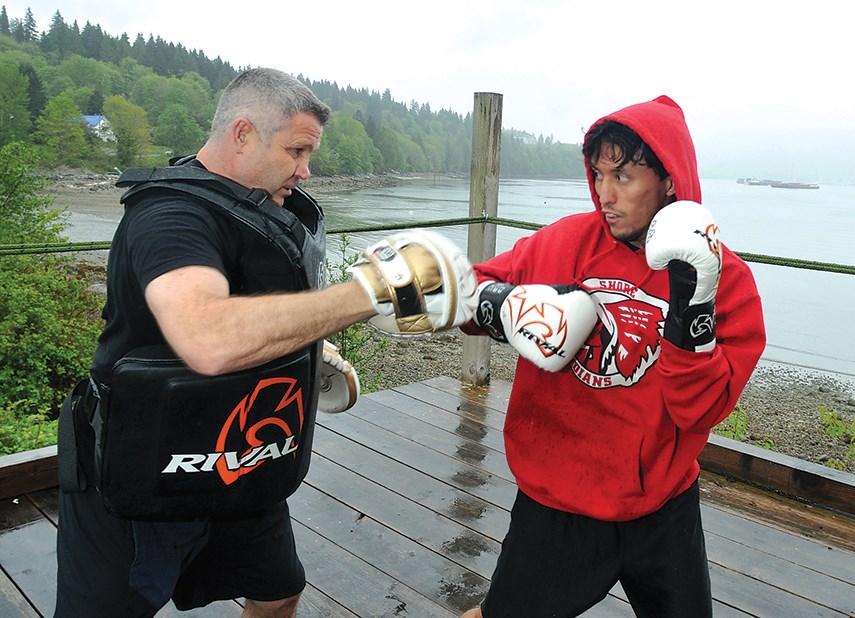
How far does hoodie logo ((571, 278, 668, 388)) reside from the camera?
159 cm

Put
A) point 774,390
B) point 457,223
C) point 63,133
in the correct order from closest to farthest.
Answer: point 457,223, point 774,390, point 63,133

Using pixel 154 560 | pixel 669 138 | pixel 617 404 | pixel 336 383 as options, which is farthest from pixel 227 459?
pixel 669 138

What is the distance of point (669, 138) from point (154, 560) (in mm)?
1515

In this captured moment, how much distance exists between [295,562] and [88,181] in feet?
126

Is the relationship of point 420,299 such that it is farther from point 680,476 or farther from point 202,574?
point 202,574

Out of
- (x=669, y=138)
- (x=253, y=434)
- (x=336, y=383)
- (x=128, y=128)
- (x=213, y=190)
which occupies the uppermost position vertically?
(x=128, y=128)

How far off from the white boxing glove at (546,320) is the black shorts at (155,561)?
78cm

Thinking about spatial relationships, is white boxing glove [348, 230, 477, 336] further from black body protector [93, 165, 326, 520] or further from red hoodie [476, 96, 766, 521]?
red hoodie [476, 96, 766, 521]

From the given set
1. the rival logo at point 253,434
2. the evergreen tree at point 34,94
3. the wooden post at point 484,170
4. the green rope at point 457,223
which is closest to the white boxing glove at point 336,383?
the rival logo at point 253,434

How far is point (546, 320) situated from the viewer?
1.52 m

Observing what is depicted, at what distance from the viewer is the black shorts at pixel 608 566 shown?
5.23 ft

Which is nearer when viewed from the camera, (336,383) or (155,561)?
(155,561)

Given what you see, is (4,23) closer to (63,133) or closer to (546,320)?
(63,133)

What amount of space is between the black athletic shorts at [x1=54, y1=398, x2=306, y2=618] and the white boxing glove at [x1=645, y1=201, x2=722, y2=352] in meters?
1.09
